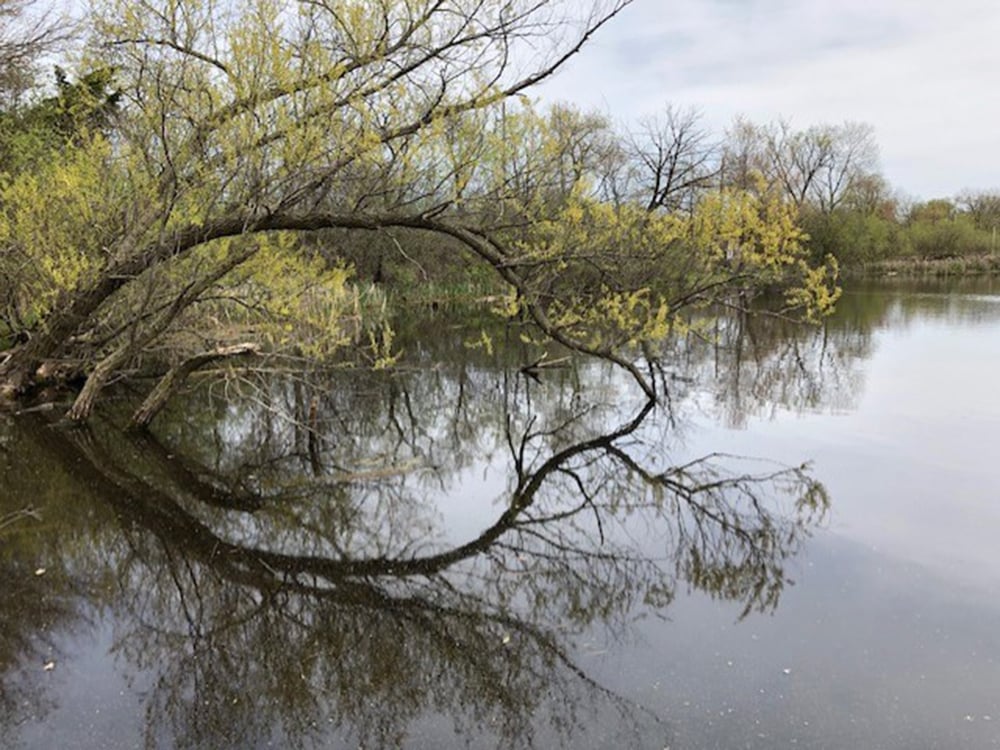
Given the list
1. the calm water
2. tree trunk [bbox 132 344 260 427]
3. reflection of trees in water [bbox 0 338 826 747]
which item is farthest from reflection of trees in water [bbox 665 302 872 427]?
tree trunk [bbox 132 344 260 427]

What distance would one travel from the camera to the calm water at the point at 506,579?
11.8ft

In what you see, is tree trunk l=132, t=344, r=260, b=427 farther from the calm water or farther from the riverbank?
the riverbank

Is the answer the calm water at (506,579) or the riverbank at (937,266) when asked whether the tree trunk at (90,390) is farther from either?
the riverbank at (937,266)

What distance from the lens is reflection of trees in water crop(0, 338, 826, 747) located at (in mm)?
3691

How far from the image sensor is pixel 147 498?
6629 millimetres

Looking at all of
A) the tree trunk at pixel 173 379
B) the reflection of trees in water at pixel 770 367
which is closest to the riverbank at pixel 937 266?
the reflection of trees in water at pixel 770 367

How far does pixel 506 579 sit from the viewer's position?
5145mm

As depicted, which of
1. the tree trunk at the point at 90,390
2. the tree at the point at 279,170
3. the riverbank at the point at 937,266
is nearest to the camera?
the tree at the point at 279,170

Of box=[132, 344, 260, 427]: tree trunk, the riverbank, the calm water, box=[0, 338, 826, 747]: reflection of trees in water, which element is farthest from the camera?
the riverbank

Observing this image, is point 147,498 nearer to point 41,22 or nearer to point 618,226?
point 618,226

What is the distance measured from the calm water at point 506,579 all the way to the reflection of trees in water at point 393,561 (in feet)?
0.07

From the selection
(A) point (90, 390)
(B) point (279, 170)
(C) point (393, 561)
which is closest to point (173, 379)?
(A) point (90, 390)

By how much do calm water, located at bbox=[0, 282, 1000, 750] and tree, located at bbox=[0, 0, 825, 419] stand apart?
1542 mm

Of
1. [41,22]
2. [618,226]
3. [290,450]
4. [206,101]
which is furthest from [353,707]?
[41,22]
